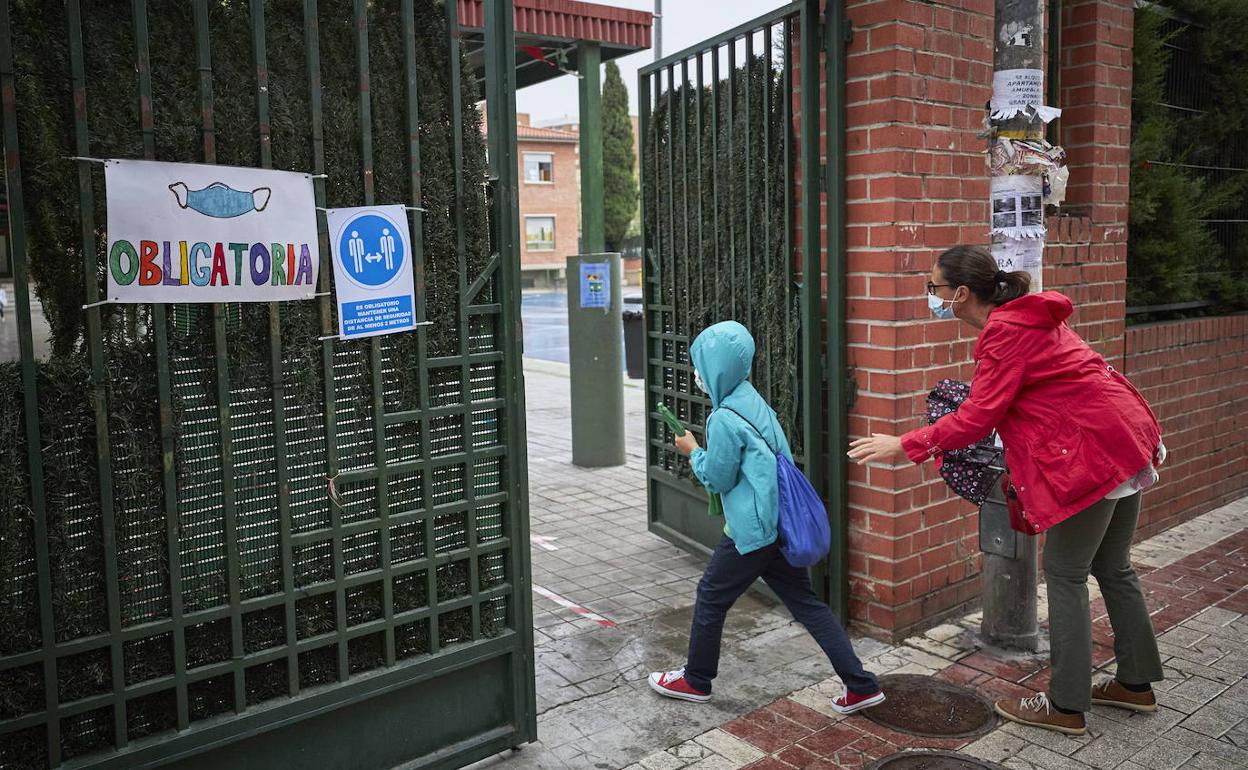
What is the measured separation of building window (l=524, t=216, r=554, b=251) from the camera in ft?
164

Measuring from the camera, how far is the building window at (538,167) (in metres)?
48.9

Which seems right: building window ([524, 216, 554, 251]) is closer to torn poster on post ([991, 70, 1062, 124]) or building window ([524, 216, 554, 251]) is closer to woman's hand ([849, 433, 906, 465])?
torn poster on post ([991, 70, 1062, 124])

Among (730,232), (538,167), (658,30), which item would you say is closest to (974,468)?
(730,232)

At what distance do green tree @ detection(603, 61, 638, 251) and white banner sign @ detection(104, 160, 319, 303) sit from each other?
4350cm

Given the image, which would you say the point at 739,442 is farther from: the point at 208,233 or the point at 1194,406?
the point at 1194,406

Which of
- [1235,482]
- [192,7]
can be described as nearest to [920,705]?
[192,7]

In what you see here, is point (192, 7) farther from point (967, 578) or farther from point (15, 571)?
point (967, 578)

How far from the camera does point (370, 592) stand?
3.41m

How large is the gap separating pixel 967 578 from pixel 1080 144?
2.52m

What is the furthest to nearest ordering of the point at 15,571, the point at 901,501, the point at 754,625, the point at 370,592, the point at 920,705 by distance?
1. the point at 754,625
2. the point at 901,501
3. the point at 920,705
4. the point at 370,592
5. the point at 15,571

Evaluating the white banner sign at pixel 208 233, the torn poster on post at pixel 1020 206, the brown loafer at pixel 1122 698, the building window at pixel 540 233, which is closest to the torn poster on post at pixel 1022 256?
the torn poster on post at pixel 1020 206

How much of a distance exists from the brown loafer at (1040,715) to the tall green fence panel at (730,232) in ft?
4.49

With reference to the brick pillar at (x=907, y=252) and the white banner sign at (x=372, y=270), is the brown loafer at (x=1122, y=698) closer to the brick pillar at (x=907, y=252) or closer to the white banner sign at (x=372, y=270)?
the brick pillar at (x=907, y=252)

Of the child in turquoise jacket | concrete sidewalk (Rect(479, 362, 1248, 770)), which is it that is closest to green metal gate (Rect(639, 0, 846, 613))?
concrete sidewalk (Rect(479, 362, 1248, 770))
